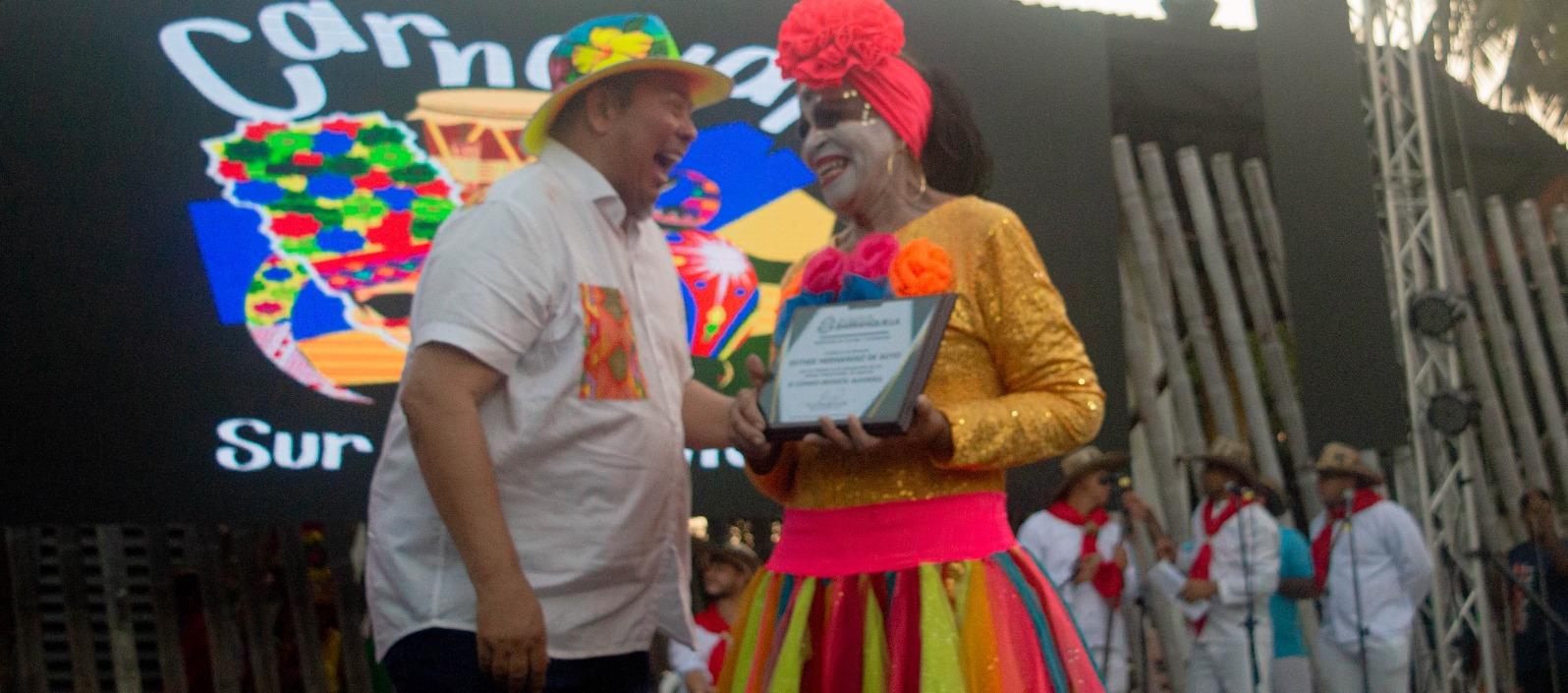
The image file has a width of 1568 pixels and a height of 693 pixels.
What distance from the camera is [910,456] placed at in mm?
2104

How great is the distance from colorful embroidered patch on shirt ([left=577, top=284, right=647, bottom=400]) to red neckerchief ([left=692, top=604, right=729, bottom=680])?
3.80 metres

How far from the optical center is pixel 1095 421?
2.15m

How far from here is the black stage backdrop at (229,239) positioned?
265 inches

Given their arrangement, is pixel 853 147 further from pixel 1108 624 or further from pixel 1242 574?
pixel 1242 574

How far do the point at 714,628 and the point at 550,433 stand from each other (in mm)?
4152

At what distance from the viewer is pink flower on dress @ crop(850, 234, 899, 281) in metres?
→ 2.12

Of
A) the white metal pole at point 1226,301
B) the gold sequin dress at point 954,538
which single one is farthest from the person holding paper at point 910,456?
the white metal pole at point 1226,301

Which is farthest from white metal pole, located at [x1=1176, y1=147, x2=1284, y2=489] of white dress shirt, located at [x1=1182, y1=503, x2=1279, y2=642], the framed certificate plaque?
the framed certificate plaque

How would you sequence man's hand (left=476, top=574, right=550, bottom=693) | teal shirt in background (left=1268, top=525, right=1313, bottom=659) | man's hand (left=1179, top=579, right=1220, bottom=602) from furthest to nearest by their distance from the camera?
teal shirt in background (left=1268, top=525, right=1313, bottom=659), man's hand (left=1179, top=579, right=1220, bottom=602), man's hand (left=476, top=574, right=550, bottom=693)

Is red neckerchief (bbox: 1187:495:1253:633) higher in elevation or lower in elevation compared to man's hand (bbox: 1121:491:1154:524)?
lower

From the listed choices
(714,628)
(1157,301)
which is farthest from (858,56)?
(1157,301)

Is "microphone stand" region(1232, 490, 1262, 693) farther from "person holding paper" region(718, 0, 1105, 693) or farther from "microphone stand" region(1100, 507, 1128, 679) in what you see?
"person holding paper" region(718, 0, 1105, 693)

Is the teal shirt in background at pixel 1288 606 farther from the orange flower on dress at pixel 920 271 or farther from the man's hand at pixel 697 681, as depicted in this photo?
the orange flower on dress at pixel 920 271

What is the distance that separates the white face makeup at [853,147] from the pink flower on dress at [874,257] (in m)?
0.15
